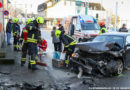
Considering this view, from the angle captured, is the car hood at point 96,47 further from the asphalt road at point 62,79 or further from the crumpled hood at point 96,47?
the asphalt road at point 62,79

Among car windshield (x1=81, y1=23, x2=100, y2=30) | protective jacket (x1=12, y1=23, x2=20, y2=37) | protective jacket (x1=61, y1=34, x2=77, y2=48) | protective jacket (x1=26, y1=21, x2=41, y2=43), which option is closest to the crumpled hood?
protective jacket (x1=61, y1=34, x2=77, y2=48)

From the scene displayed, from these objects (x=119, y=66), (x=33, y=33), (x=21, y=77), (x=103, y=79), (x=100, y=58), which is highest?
(x=33, y=33)

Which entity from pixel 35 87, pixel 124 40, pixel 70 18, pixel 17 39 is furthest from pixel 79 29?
pixel 35 87

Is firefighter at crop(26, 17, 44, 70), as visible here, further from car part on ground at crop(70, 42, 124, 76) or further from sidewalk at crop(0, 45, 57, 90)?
car part on ground at crop(70, 42, 124, 76)

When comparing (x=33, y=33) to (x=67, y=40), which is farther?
(x=67, y=40)

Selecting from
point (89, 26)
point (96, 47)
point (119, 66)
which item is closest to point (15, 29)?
point (89, 26)

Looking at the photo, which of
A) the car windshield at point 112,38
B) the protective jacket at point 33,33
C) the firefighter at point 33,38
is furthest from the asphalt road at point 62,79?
the car windshield at point 112,38

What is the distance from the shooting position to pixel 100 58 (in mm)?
6789

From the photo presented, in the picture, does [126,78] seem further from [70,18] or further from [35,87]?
[70,18]

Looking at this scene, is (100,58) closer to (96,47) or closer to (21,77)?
(96,47)

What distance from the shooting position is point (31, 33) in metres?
7.33

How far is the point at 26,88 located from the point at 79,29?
1020cm

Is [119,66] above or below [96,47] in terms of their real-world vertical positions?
below

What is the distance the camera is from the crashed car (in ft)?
21.6
